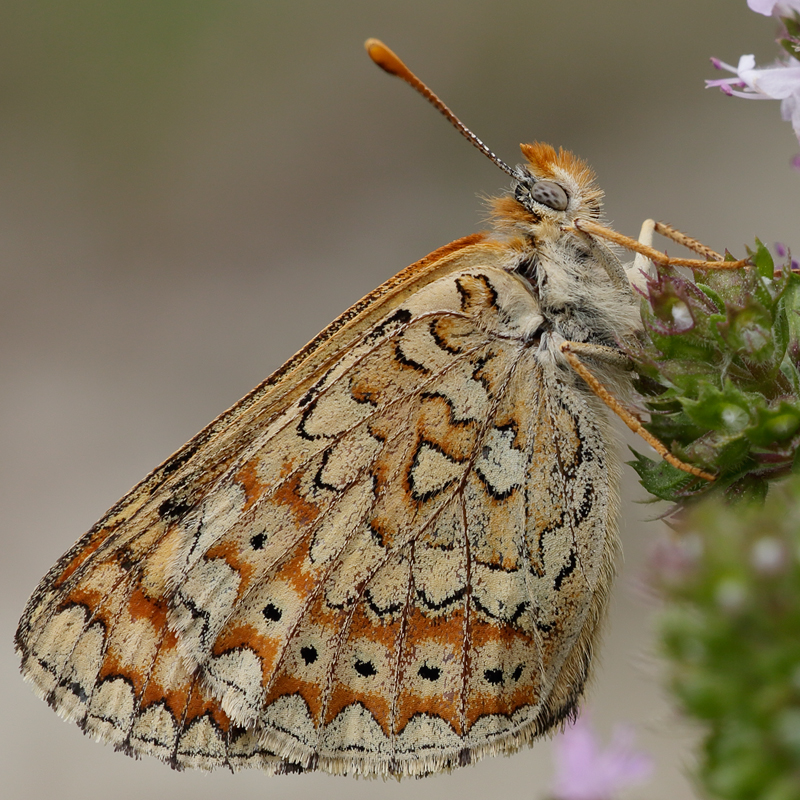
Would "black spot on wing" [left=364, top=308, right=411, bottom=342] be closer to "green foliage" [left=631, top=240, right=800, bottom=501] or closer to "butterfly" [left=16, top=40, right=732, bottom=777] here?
"butterfly" [left=16, top=40, right=732, bottom=777]

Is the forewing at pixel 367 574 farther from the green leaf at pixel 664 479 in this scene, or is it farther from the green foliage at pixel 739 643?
the green foliage at pixel 739 643

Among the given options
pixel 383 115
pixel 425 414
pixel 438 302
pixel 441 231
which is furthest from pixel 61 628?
pixel 383 115

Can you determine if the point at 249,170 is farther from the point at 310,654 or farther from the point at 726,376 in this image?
the point at 726,376

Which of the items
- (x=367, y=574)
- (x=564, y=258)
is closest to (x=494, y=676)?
(x=367, y=574)

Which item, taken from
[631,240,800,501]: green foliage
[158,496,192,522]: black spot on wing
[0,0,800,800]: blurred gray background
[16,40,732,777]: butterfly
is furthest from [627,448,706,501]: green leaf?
[0,0,800,800]: blurred gray background

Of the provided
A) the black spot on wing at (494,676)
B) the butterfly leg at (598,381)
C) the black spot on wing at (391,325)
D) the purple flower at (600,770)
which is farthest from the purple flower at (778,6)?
the black spot on wing at (494,676)

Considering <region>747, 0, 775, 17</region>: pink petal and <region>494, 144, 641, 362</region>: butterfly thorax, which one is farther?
<region>494, 144, 641, 362</region>: butterfly thorax
